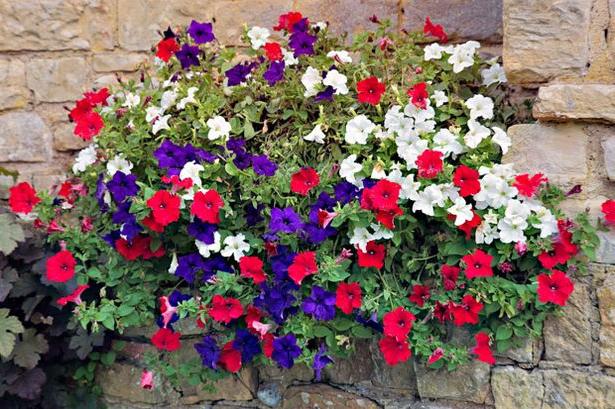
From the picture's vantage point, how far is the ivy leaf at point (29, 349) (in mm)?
2510

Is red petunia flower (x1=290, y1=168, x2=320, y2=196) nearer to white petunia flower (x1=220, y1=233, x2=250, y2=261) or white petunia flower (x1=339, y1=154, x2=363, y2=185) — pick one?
white petunia flower (x1=339, y1=154, x2=363, y2=185)

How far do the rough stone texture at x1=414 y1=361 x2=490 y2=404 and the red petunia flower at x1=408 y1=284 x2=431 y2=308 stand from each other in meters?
0.23

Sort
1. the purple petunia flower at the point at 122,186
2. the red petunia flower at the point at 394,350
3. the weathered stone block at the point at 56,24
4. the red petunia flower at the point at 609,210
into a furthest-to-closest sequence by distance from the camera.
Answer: the weathered stone block at the point at 56,24 < the purple petunia flower at the point at 122,186 < the red petunia flower at the point at 394,350 < the red petunia flower at the point at 609,210

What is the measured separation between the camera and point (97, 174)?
2500 millimetres

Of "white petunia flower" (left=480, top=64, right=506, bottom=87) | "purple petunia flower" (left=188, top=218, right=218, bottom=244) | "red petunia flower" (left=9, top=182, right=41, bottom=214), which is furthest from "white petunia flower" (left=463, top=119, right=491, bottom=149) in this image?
"red petunia flower" (left=9, top=182, right=41, bottom=214)

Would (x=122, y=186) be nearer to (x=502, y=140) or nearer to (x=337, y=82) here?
(x=337, y=82)

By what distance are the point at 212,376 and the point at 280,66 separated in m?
1.03

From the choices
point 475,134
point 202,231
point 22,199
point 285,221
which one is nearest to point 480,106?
point 475,134

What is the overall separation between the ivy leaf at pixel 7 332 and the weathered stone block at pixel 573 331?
5.43ft

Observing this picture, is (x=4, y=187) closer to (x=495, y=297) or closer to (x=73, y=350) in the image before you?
(x=73, y=350)

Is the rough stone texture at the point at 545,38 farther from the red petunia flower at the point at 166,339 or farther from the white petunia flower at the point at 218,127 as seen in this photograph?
the red petunia flower at the point at 166,339

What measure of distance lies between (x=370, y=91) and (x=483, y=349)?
0.83m

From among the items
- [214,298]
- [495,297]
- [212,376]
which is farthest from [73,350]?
[495,297]

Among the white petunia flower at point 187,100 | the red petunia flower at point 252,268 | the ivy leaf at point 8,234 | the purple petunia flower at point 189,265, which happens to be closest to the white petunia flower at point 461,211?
the red petunia flower at point 252,268
